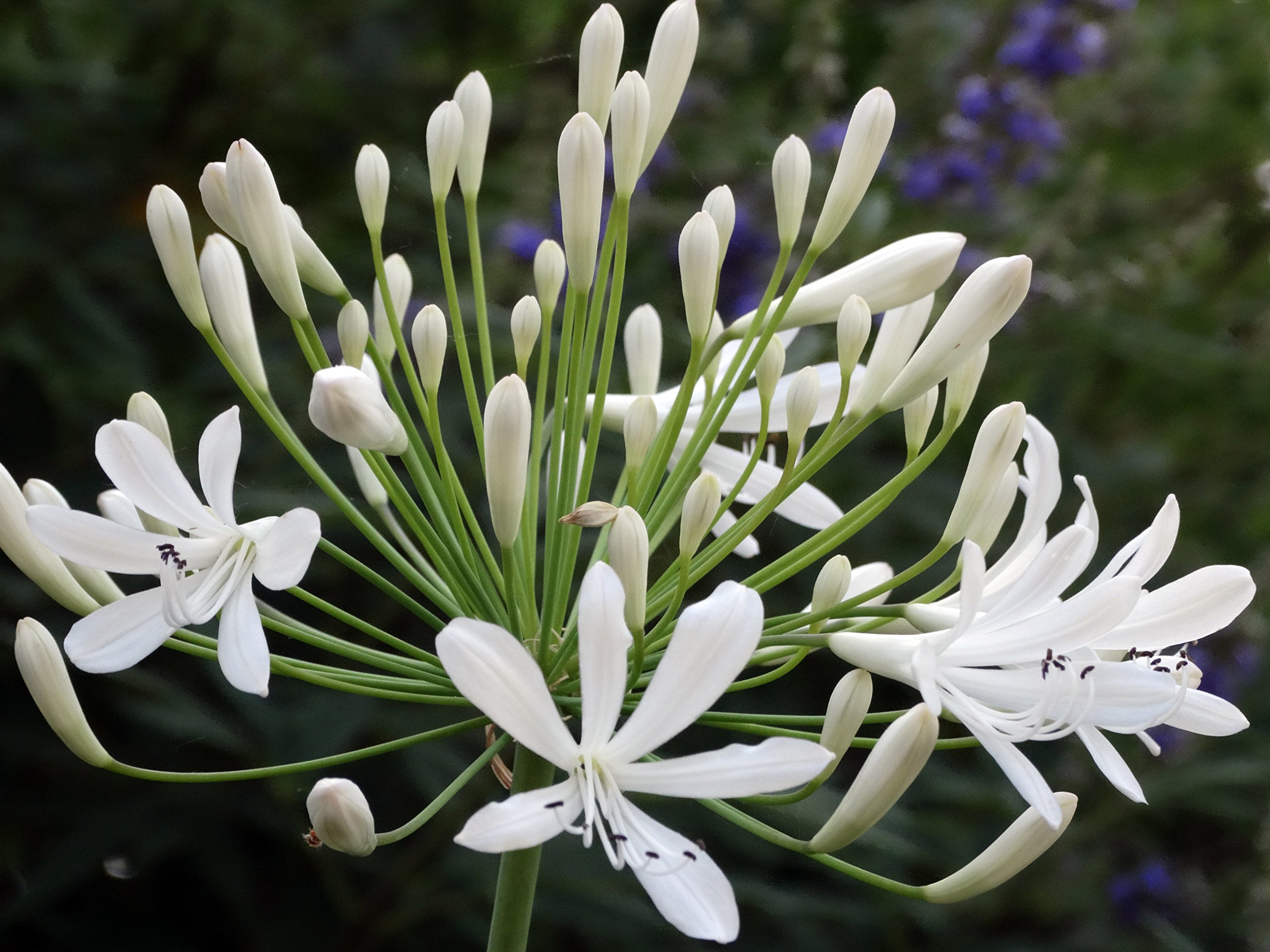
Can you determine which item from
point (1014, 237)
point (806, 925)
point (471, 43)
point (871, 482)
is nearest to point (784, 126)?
point (1014, 237)

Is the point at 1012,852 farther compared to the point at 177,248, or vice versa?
the point at 177,248

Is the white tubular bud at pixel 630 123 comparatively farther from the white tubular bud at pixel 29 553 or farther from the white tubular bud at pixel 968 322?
the white tubular bud at pixel 29 553

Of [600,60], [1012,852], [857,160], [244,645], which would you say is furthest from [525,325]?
[1012,852]

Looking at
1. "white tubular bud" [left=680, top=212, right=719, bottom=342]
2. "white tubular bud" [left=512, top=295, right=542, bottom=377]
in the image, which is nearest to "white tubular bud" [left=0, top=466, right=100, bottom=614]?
"white tubular bud" [left=512, top=295, right=542, bottom=377]

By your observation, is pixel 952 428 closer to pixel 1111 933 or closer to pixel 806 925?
pixel 806 925

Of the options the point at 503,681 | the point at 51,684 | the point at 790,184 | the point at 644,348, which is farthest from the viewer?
the point at 644,348

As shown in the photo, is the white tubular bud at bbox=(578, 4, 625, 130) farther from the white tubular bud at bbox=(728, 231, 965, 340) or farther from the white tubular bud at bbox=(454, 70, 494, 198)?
the white tubular bud at bbox=(728, 231, 965, 340)

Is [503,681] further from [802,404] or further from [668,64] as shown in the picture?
[668,64]
